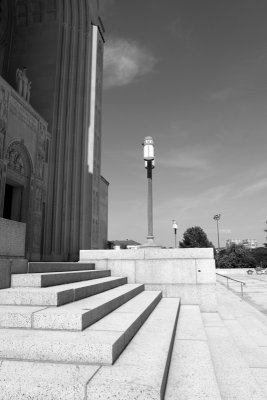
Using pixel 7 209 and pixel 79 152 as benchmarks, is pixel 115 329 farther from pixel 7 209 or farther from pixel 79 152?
pixel 79 152

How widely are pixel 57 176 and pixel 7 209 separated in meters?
4.88

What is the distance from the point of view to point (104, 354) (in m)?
3.00

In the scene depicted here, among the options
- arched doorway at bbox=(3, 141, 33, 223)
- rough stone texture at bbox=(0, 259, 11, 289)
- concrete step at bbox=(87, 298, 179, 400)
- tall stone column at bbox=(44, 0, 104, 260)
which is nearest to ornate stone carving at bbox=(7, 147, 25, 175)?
arched doorway at bbox=(3, 141, 33, 223)

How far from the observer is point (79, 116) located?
2409 centimetres

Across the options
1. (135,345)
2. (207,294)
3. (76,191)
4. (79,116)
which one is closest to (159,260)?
(207,294)

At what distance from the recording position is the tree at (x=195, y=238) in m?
87.4

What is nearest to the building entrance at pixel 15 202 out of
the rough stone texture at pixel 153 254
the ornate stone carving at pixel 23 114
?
the ornate stone carving at pixel 23 114

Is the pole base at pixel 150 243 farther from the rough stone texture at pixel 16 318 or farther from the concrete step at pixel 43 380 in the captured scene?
the concrete step at pixel 43 380

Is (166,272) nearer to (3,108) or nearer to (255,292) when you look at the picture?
(255,292)

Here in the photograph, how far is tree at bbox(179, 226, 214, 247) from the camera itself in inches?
3440

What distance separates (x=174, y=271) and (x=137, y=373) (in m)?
6.33

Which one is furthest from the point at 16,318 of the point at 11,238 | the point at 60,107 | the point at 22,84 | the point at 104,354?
the point at 60,107

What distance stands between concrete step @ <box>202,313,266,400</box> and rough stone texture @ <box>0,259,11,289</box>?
3293 millimetres

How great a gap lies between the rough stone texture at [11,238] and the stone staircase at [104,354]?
0.58 m
